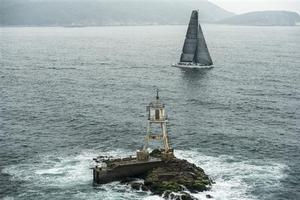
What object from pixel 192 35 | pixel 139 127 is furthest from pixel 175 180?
pixel 192 35

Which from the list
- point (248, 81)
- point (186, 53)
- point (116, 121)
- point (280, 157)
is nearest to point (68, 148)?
point (116, 121)

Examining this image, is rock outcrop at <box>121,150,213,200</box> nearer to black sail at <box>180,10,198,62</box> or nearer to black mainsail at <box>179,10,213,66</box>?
black mainsail at <box>179,10,213,66</box>

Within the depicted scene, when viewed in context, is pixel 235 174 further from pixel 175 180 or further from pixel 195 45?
pixel 195 45

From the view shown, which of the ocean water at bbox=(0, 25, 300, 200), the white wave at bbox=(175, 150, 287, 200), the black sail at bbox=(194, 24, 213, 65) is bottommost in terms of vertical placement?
the white wave at bbox=(175, 150, 287, 200)

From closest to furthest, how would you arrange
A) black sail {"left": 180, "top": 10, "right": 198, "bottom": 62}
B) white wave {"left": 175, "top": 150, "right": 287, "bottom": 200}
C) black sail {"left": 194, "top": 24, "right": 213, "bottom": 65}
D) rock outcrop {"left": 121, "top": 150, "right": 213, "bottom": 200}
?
rock outcrop {"left": 121, "top": 150, "right": 213, "bottom": 200}, white wave {"left": 175, "top": 150, "right": 287, "bottom": 200}, black sail {"left": 194, "top": 24, "right": 213, "bottom": 65}, black sail {"left": 180, "top": 10, "right": 198, "bottom": 62}

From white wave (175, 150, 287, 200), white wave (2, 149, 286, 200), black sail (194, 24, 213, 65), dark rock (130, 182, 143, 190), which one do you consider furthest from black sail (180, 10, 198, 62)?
dark rock (130, 182, 143, 190)

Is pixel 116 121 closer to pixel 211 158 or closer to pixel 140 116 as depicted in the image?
pixel 140 116

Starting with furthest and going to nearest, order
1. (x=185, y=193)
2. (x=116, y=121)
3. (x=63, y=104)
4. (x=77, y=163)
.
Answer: (x=63, y=104), (x=116, y=121), (x=77, y=163), (x=185, y=193)
